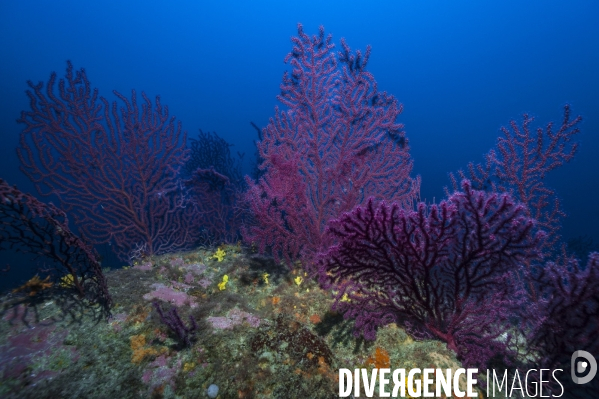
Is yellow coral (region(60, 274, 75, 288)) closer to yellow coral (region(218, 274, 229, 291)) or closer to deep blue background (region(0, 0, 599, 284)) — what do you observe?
yellow coral (region(218, 274, 229, 291))

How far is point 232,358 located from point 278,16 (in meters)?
125

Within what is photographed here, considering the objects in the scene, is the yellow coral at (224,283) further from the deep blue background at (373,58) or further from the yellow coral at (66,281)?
the deep blue background at (373,58)

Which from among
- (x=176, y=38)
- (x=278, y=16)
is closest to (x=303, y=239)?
(x=278, y=16)

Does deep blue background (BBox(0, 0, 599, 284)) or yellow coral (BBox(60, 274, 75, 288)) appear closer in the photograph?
yellow coral (BBox(60, 274, 75, 288))

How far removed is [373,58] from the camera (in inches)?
4240

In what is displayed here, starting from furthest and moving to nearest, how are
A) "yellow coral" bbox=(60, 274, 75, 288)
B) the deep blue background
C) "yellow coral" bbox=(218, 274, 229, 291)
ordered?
the deep blue background, "yellow coral" bbox=(218, 274, 229, 291), "yellow coral" bbox=(60, 274, 75, 288)

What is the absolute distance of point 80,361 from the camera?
2.59 m

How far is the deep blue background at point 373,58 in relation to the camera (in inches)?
3071

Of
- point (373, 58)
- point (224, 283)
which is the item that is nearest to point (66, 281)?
point (224, 283)

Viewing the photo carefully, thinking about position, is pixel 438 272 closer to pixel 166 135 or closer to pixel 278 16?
pixel 166 135

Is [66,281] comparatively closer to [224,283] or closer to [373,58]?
[224,283]

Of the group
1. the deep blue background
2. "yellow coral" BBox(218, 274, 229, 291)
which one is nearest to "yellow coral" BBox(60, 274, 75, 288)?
"yellow coral" BBox(218, 274, 229, 291)

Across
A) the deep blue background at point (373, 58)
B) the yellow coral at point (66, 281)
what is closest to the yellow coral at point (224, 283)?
the yellow coral at point (66, 281)

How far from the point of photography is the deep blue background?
78.0 meters
